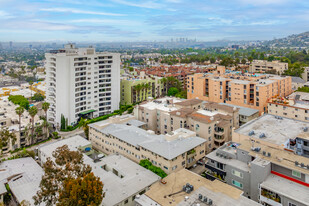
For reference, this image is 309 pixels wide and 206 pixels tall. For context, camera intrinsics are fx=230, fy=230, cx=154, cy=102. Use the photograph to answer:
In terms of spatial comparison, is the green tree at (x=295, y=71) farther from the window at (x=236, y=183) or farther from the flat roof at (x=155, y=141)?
the window at (x=236, y=183)

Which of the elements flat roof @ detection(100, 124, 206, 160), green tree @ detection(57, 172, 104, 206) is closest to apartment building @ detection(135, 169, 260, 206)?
green tree @ detection(57, 172, 104, 206)

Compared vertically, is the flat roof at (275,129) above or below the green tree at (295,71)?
below

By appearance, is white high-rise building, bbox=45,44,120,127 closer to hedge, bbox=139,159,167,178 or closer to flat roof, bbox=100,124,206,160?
flat roof, bbox=100,124,206,160

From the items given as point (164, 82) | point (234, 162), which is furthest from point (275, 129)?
point (164, 82)

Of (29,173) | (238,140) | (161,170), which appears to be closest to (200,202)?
(161,170)

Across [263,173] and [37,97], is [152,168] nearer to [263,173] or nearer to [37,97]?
[263,173]

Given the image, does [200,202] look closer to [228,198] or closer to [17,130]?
[228,198]

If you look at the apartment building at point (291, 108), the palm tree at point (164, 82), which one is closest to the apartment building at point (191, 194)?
the apartment building at point (291, 108)
